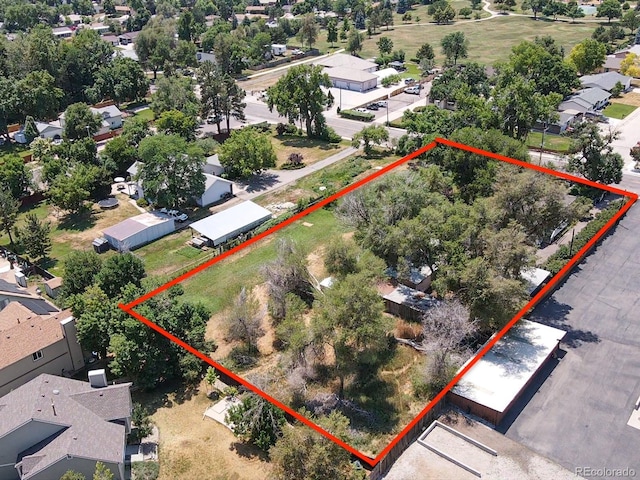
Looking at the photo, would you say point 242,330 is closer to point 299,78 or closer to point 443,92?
point 299,78

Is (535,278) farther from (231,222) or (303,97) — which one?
(303,97)

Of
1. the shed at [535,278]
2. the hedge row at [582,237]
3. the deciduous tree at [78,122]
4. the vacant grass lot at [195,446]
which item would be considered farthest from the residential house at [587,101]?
the vacant grass lot at [195,446]

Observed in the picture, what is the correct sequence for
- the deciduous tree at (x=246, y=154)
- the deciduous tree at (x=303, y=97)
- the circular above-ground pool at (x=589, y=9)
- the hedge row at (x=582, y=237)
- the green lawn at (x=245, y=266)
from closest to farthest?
the hedge row at (x=582, y=237), the green lawn at (x=245, y=266), the deciduous tree at (x=246, y=154), the deciduous tree at (x=303, y=97), the circular above-ground pool at (x=589, y=9)

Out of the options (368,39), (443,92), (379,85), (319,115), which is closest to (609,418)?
(319,115)

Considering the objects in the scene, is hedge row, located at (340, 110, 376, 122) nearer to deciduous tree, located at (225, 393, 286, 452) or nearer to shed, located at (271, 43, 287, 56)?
shed, located at (271, 43, 287, 56)

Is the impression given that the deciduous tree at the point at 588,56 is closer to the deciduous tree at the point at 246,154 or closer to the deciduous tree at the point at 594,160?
the deciduous tree at the point at 594,160
